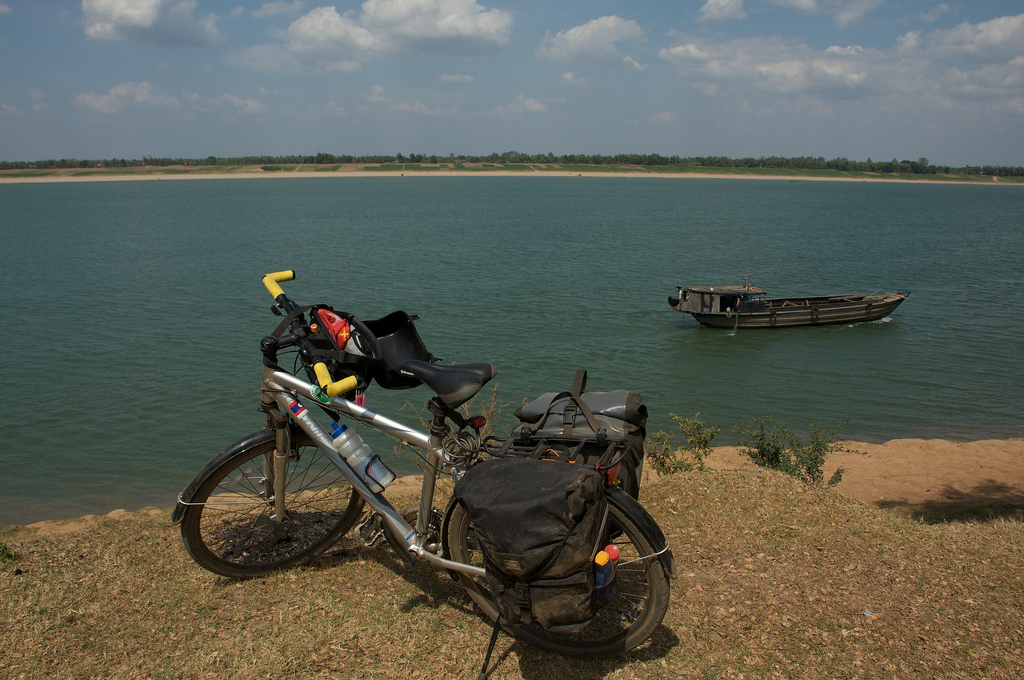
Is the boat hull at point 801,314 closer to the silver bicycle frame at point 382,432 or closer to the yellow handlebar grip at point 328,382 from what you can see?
the silver bicycle frame at point 382,432

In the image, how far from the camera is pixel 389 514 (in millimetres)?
3846

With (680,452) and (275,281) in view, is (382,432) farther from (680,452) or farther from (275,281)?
(680,452)

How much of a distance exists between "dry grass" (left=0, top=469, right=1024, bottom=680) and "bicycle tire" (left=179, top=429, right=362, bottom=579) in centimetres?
15

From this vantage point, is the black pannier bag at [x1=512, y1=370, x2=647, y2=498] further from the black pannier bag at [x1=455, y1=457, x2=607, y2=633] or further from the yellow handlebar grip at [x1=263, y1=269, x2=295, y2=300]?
the yellow handlebar grip at [x1=263, y1=269, x2=295, y2=300]

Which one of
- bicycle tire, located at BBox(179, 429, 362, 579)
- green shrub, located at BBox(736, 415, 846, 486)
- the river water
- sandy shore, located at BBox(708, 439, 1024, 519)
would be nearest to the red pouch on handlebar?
bicycle tire, located at BBox(179, 429, 362, 579)

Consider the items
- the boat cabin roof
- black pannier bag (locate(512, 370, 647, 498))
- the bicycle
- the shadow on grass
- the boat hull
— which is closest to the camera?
the bicycle

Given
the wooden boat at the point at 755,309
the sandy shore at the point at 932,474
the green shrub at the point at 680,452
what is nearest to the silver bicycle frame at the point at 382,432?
the green shrub at the point at 680,452

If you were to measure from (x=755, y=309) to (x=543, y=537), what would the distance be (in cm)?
2178

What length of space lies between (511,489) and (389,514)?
1.15m

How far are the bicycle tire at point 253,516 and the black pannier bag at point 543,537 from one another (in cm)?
144

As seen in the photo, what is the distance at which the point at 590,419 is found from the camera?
3.45m

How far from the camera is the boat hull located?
23.0 meters

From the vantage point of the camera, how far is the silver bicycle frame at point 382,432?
3621mm

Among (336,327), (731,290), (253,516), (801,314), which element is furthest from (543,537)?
(801,314)
